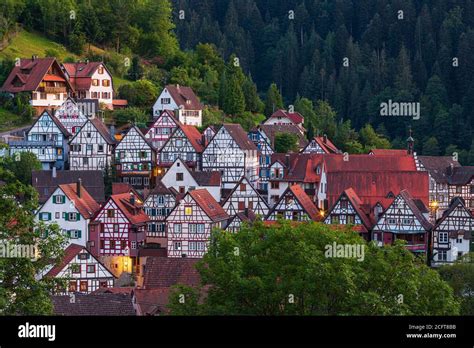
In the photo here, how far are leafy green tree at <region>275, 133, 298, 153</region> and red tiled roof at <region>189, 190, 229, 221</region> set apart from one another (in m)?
14.4

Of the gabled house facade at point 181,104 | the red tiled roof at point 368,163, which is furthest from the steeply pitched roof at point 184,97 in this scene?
the red tiled roof at point 368,163

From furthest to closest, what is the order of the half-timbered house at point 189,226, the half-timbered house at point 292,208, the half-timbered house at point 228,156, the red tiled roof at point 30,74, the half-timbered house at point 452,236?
1. the red tiled roof at point 30,74
2. the half-timbered house at point 228,156
3. the half-timbered house at point 292,208
4. the half-timbered house at point 189,226
5. the half-timbered house at point 452,236

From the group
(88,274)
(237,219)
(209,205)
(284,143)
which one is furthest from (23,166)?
(284,143)

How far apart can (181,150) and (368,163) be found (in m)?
10.1

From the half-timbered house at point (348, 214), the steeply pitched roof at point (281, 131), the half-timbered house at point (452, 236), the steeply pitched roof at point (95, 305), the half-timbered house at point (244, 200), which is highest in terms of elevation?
the steeply pitched roof at point (281, 131)

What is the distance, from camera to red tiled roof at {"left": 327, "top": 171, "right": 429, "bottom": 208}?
169 ft

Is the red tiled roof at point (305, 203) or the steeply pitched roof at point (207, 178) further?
the steeply pitched roof at point (207, 178)

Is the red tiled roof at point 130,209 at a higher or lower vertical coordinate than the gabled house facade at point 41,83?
lower

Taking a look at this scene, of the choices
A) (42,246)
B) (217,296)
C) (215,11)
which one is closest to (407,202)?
(217,296)

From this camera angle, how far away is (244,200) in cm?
5059

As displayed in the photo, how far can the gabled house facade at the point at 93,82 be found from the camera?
66.5 metres

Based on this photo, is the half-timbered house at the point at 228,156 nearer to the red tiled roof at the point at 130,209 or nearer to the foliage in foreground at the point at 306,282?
the red tiled roof at the point at 130,209

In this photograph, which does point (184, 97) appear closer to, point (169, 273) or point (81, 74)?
point (81, 74)

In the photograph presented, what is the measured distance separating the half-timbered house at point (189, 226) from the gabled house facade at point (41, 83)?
19.0m
